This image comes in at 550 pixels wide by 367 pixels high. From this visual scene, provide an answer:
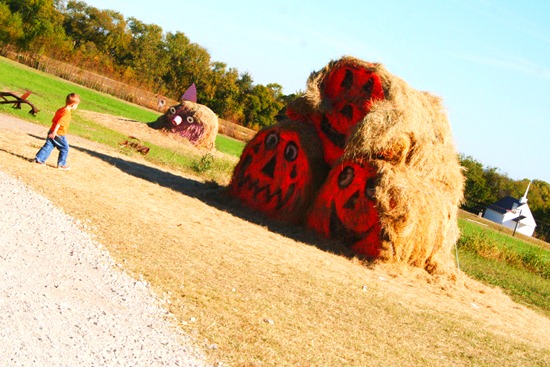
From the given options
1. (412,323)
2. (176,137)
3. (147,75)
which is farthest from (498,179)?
(412,323)

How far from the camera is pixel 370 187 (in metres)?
11.4

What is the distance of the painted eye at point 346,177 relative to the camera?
38.7ft

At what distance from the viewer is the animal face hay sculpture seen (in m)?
12.5

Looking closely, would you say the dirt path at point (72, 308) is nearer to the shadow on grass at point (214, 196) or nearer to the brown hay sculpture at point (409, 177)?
the shadow on grass at point (214, 196)

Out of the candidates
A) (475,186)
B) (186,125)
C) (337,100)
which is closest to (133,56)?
(475,186)

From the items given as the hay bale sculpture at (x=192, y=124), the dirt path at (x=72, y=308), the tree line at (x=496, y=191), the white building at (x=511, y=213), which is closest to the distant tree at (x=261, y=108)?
the tree line at (x=496, y=191)

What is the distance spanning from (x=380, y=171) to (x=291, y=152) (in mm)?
2339

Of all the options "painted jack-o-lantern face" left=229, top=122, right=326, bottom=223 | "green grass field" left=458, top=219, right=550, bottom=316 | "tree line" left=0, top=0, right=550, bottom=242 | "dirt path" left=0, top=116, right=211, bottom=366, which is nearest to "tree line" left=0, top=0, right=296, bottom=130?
"tree line" left=0, top=0, right=550, bottom=242

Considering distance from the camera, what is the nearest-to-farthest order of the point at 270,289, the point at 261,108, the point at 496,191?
the point at 270,289 → the point at 261,108 → the point at 496,191

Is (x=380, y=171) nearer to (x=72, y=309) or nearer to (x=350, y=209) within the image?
(x=350, y=209)

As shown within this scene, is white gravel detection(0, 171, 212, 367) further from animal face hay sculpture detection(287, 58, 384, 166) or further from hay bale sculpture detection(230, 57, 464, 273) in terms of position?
animal face hay sculpture detection(287, 58, 384, 166)

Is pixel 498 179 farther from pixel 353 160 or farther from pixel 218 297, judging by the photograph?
pixel 218 297

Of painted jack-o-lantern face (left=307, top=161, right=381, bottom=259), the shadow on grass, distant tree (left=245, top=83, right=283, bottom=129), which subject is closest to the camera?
painted jack-o-lantern face (left=307, top=161, right=381, bottom=259)

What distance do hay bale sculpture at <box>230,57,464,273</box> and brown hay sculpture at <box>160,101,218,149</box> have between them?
1226 cm
